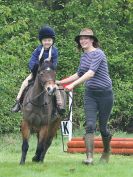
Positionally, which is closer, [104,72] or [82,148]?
[104,72]

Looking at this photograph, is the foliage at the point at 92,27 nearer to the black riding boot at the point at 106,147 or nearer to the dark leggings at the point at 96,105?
the black riding boot at the point at 106,147

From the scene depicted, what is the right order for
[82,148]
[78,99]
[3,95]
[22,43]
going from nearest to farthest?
1. [82,148]
2. [3,95]
3. [22,43]
4. [78,99]

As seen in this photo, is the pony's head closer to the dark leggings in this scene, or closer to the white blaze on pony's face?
the white blaze on pony's face

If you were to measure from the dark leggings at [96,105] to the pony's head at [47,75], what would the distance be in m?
0.80

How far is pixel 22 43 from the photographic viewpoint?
73.8 ft

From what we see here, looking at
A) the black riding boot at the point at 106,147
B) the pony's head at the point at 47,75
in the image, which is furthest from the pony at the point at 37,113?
the black riding boot at the point at 106,147

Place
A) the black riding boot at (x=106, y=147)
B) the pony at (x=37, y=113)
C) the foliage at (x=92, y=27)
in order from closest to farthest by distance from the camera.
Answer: the pony at (x=37, y=113) < the black riding boot at (x=106, y=147) < the foliage at (x=92, y=27)

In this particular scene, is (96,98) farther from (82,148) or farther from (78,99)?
(78,99)

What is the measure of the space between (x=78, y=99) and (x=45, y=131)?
14.1 metres

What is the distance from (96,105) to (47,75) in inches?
43.3

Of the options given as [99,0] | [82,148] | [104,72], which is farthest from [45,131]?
[99,0]

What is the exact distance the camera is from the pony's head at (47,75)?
10.2 metres

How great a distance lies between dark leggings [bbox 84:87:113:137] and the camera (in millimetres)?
10596

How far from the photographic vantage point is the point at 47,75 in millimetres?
10344
